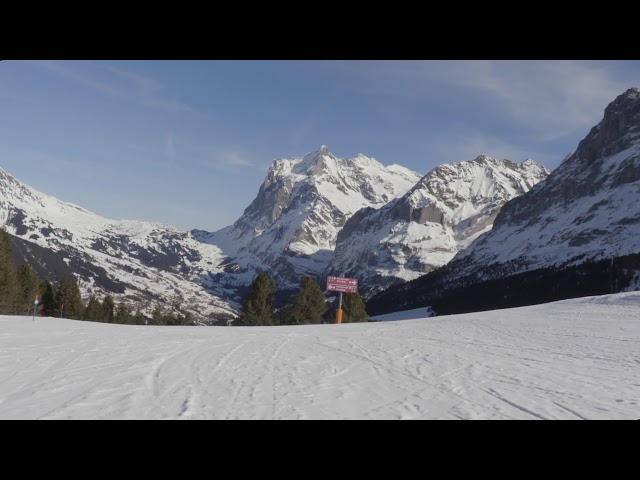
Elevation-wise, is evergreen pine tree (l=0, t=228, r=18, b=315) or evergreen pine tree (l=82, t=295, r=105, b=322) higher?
evergreen pine tree (l=0, t=228, r=18, b=315)

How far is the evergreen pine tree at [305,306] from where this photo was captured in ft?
210

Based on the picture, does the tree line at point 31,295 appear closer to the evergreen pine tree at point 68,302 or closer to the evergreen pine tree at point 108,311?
the evergreen pine tree at point 68,302

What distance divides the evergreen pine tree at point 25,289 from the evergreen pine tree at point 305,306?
129ft

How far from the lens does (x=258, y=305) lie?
62.0 m

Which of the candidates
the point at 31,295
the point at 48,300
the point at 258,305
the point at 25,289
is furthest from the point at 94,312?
the point at 258,305

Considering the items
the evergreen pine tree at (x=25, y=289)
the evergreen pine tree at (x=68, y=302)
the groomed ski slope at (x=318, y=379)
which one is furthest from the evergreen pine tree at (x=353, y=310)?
the groomed ski slope at (x=318, y=379)

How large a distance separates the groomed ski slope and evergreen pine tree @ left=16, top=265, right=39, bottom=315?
61.9 metres

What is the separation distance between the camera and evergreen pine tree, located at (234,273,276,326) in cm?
6150

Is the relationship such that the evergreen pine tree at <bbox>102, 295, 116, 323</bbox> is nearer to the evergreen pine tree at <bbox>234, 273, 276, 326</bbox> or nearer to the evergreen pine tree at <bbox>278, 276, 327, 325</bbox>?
the evergreen pine tree at <bbox>234, 273, 276, 326</bbox>

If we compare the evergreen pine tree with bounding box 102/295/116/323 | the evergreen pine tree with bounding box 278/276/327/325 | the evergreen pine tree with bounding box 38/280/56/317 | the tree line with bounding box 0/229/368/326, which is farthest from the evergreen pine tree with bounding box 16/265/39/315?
the evergreen pine tree with bounding box 278/276/327/325
